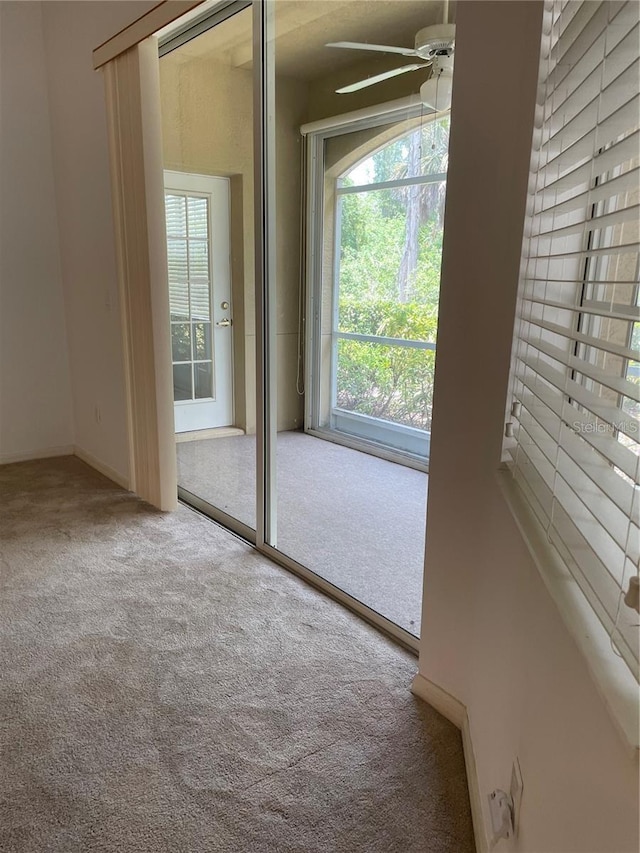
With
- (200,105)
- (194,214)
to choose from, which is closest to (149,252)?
(194,214)

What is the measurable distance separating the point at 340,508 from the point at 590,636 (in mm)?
2621

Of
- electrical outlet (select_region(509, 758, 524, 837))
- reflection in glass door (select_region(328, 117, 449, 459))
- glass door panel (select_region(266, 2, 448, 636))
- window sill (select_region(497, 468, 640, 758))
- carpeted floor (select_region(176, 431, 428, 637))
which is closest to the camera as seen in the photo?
window sill (select_region(497, 468, 640, 758))

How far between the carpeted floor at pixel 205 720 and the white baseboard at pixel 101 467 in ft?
3.13

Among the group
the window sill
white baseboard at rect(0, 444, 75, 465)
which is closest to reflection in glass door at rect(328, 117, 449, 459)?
white baseboard at rect(0, 444, 75, 465)

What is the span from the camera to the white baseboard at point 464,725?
1.39 metres

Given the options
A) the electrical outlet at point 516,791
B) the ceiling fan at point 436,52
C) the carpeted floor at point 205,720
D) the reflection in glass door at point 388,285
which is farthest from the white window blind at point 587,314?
the reflection in glass door at point 388,285

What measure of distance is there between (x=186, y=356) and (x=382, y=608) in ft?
7.18

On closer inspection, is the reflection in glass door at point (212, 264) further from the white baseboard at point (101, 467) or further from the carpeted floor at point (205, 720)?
the carpeted floor at point (205, 720)

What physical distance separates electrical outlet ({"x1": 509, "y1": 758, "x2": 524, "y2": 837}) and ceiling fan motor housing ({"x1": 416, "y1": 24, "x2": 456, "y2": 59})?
9.13ft

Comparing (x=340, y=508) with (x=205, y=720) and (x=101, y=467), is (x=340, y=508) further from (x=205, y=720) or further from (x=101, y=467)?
(x=205, y=720)

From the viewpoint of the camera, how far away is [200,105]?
351 centimetres

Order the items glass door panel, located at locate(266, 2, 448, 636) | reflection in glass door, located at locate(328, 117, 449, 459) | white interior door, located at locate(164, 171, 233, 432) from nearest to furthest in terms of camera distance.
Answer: glass door panel, located at locate(266, 2, 448, 636)
white interior door, located at locate(164, 171, 233, 432)
reflection in glass door, located at locate(328, 117, 449, 459)

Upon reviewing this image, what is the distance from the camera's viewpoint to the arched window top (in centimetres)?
398

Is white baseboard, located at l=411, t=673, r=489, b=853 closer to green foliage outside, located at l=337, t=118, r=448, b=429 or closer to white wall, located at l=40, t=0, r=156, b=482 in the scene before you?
white wall, located at l=40, t=0, r=156, b=482
